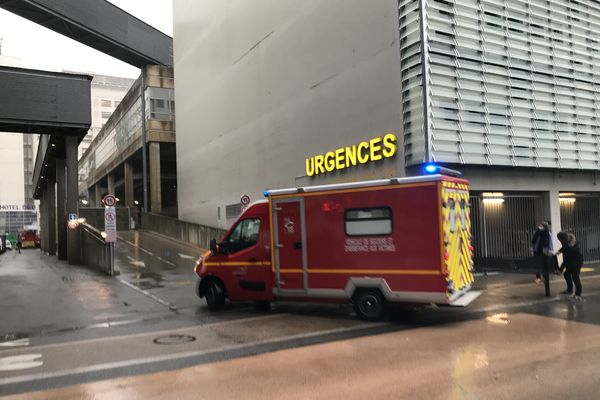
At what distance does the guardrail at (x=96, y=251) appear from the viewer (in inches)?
719

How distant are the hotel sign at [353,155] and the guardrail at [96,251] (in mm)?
8177

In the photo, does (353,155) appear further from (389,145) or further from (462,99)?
(462,99)

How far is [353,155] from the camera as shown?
17.5 metres

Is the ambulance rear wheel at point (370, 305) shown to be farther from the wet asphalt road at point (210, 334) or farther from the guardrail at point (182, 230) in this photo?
the guardrail at point (182, 230)

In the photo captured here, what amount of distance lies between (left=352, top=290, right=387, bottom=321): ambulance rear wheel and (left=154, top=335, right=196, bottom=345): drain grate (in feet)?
9.98

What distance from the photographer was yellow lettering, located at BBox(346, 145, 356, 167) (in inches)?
687

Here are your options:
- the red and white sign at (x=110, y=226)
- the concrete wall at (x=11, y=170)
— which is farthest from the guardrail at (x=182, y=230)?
the concrete wall at (x=11, y=170)

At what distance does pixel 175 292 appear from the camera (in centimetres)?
1377

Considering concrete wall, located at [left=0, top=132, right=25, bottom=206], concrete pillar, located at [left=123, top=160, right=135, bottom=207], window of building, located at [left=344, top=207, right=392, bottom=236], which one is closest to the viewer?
window of building, located at [left=344, top=207, right=392, bottom=236]

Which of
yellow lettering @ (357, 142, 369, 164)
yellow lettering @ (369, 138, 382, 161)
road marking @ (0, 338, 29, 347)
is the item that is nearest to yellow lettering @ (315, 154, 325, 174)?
yellow lettering @ (357, 142, 369, 164)

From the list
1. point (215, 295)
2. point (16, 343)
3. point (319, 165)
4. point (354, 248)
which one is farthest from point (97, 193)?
point (354, 248)

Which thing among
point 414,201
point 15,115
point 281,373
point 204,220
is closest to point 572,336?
point 414,201

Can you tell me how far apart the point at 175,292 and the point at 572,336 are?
9761 millimetres

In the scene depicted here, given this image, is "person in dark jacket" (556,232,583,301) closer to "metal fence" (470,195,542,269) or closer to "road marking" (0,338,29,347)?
"metal fence" (470,195,542,269)
